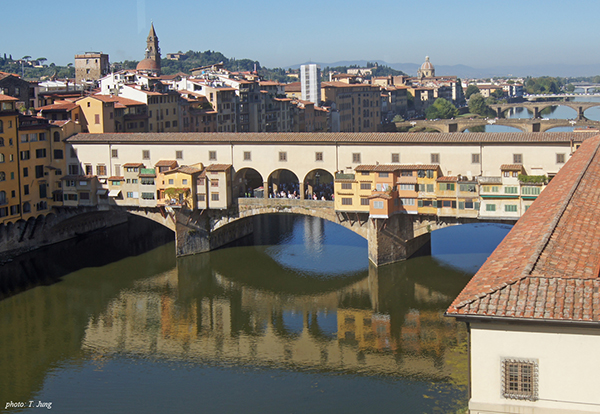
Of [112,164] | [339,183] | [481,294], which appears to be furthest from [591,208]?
[112,164]

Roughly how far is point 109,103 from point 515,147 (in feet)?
80.1

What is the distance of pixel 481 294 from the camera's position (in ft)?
38.7

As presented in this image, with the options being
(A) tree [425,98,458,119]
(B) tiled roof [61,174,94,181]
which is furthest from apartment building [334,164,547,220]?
(A) tree [425,98,458,119]

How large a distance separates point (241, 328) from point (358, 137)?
1243 cm

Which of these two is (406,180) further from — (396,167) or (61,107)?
(61,107)

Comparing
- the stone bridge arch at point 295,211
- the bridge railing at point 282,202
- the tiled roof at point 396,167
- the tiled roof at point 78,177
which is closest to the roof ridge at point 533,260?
the tiled roof at point 396,167

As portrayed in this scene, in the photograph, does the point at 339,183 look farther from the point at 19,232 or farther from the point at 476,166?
the point at 19,232

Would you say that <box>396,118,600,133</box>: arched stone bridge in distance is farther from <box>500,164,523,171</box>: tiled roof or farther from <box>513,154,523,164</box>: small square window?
<box>500,164,523,171</box>: tiled roof

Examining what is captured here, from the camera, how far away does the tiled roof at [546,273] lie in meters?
11.2

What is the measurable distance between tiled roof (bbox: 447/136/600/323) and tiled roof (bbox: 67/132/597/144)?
16446 mm

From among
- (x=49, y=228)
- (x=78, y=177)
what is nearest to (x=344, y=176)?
(x=78, y=177)

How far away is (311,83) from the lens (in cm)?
8481

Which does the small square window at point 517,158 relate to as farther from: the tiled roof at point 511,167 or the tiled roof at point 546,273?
the tiled roof at point 546,273

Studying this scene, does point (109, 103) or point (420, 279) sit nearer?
point (420, 279)
